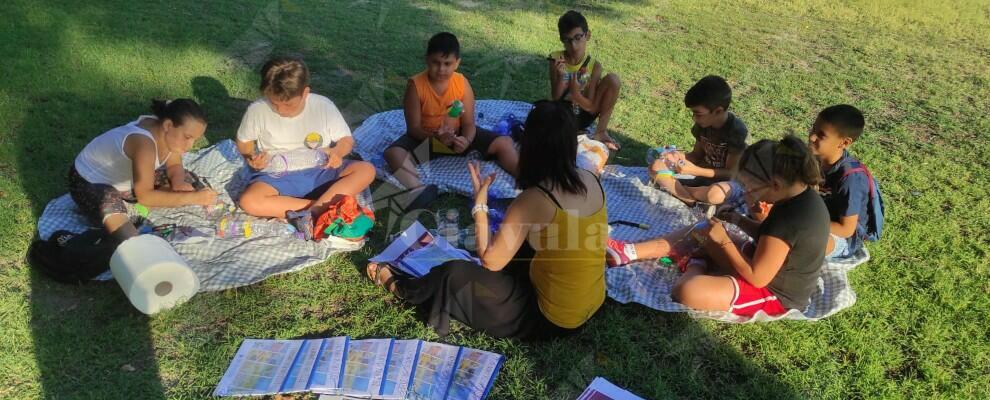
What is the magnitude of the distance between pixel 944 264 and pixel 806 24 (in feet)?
23.2

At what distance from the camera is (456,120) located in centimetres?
490

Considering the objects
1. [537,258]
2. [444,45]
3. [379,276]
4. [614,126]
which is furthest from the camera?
[614,126]

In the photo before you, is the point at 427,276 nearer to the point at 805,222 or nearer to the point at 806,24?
the point at 805,222

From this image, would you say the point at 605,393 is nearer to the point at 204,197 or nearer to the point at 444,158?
the point at 444,158

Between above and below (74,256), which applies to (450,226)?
below

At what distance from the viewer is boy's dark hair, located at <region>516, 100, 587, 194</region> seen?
2.55 meters

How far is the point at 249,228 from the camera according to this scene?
3998 millimetres

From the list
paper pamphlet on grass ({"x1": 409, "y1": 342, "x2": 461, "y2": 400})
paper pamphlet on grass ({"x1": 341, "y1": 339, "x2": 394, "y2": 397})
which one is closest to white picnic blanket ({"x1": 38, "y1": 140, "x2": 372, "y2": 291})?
paper pamphlet on grass ({"x1": 341, "y1": 339, "x2": 394, "y2": 397})

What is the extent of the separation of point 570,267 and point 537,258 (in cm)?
19

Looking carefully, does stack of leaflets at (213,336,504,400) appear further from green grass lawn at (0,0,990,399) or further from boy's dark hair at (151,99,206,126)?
boy's dark hair at (151,99,206,126)

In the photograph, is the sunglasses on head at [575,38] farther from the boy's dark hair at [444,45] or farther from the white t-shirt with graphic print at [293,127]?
the white t-shirt with graphic print at [293,127]

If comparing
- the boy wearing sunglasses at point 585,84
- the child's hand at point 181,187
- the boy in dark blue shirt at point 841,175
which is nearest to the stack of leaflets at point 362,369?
the child's hand at point 181,187

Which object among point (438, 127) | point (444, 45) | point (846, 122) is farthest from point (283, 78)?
point (846, 122)

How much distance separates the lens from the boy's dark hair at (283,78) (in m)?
3.95
